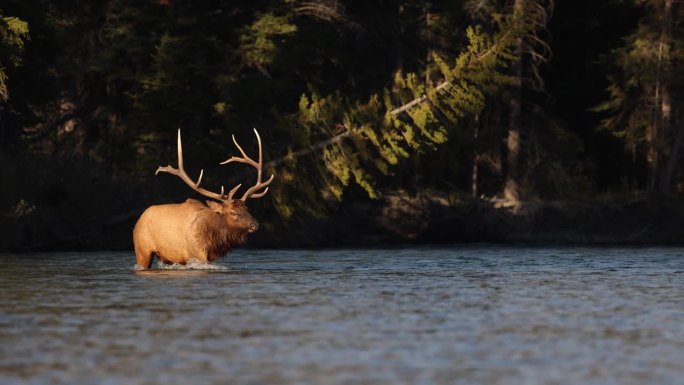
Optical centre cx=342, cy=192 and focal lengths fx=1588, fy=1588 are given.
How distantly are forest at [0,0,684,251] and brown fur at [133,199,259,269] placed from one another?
8.23m

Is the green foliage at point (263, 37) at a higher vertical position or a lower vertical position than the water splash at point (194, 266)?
higher

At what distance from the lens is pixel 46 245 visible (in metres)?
33.8

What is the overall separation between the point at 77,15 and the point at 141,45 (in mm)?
3769

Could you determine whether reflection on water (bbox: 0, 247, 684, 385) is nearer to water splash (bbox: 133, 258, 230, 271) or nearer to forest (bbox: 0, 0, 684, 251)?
water splash (bbox: 133, 258, 230, 271)

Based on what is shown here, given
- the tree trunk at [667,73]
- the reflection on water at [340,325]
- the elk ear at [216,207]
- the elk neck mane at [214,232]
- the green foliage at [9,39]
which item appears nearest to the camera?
the reflection on water at [340,325]

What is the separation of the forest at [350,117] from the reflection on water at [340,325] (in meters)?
9.05

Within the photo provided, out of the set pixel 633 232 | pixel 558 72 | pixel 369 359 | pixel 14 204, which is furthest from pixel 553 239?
pixel 369 359

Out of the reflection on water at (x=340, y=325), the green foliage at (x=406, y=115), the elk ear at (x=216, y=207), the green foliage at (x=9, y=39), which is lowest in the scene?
the reflection on water at (x=340, y=325)

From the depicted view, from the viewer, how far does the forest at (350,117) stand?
35.4 metres

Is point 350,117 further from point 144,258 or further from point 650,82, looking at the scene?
point 650,82

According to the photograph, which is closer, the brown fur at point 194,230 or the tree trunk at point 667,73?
the brown fur at point 194,230

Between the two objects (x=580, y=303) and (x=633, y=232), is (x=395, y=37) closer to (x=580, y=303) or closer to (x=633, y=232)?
(x=633, y=232)

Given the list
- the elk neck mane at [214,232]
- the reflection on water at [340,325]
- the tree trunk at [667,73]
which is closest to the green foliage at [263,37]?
the tree trunk at [667,73]

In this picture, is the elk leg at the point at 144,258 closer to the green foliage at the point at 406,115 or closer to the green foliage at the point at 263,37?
the green foliage at the point at 406,115
